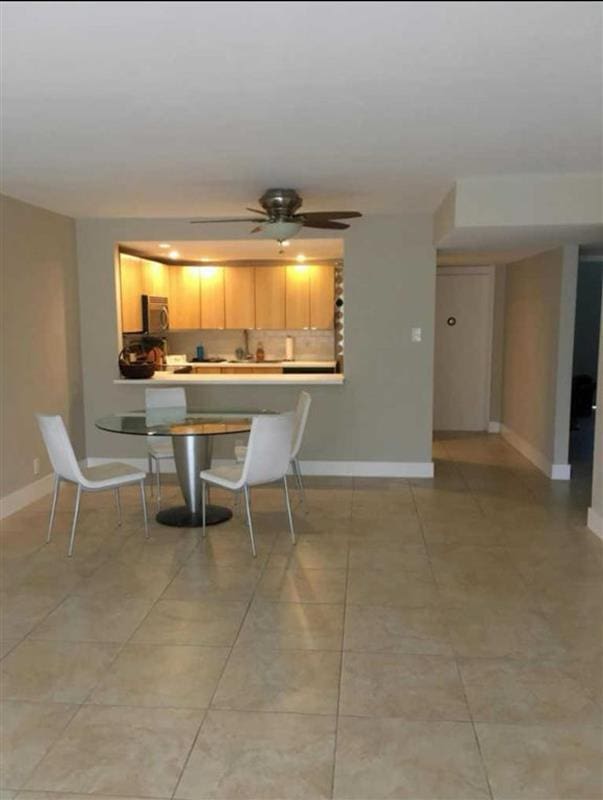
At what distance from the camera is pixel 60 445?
3824 millimetres

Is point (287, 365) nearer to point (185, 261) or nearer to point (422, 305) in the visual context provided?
point (185, 261)

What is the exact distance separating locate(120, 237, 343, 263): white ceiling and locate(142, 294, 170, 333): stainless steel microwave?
0.50 metres

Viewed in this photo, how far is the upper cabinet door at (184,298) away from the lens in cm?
770

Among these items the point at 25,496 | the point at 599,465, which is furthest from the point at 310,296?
the point at 599,465

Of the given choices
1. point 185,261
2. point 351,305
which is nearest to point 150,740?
point 351,305

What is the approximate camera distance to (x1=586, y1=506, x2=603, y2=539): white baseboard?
164 inches

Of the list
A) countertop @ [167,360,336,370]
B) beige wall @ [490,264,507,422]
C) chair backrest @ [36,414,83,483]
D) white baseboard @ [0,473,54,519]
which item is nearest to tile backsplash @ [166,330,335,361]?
countertop @ [167,360,336,370]

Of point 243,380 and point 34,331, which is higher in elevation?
point 34,331

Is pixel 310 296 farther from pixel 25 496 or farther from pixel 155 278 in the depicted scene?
pixel 25 496

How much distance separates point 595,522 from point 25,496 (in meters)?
4.12

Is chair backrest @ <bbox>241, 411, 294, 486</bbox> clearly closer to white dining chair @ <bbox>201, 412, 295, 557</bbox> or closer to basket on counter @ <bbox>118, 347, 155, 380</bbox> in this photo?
white dining chair @ <bbox>201, 412, 295, 557</bbox>

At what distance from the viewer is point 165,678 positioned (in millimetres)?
2549

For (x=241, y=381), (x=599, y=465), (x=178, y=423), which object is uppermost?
(x=241, y=381)

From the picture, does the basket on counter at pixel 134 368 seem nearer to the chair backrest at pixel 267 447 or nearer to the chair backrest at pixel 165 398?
the chair backrest at pixel 165 398
